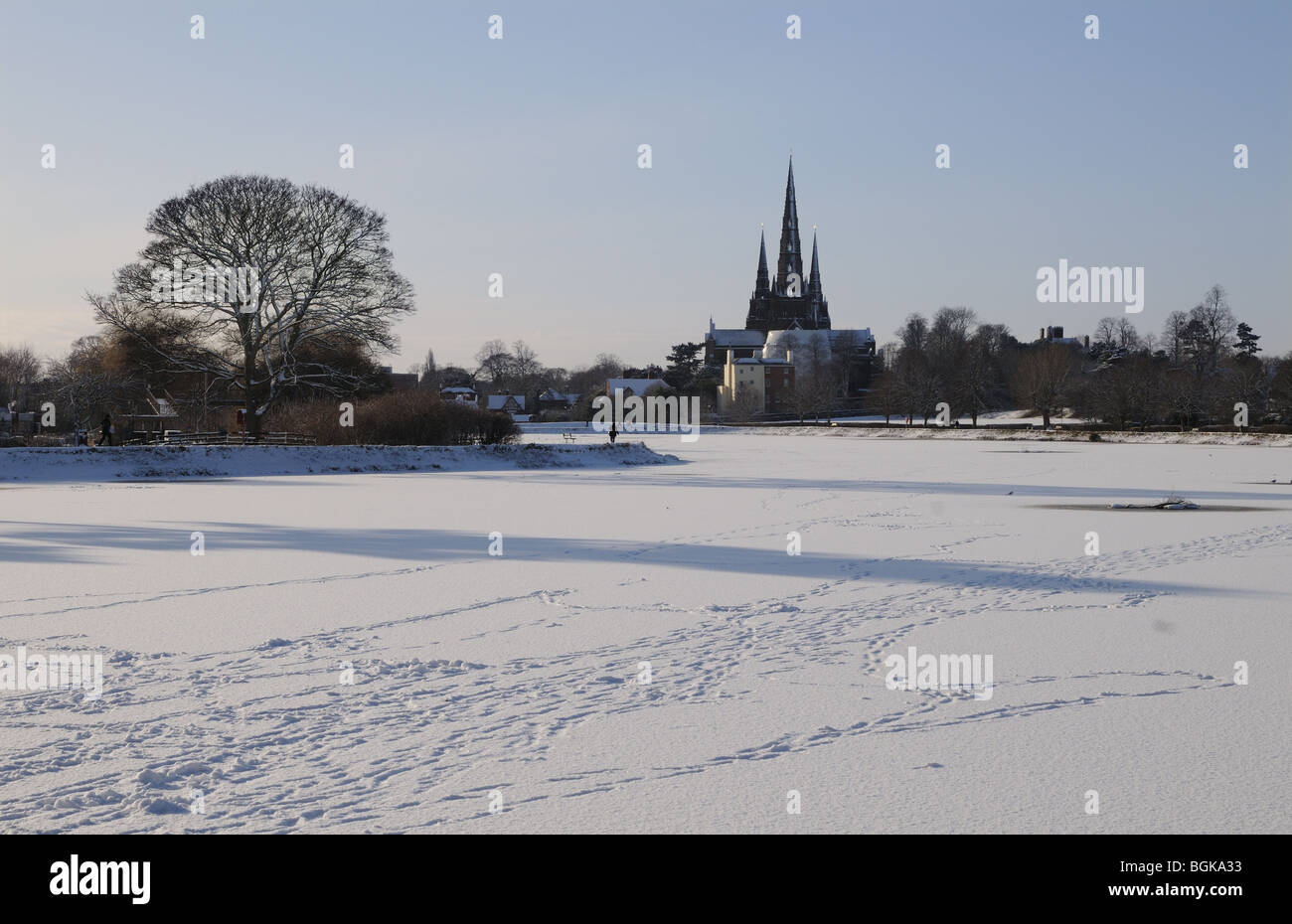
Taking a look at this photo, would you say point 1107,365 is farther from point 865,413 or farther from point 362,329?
point 362,329

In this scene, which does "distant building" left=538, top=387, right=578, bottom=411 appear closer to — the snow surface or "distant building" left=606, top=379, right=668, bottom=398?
"distant building" left=606, top=379, right=668, bottom=398

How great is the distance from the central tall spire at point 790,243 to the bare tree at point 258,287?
5043 inches

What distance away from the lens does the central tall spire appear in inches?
6393

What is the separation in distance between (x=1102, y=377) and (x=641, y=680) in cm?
9556

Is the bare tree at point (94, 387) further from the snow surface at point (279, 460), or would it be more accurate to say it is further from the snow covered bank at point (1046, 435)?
the snow covered bank at point (1046, 435)

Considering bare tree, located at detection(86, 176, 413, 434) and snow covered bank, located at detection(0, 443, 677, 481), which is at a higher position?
bare tree, located at detection(86, 176, 413, 434)

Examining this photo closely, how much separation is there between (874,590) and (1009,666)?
3161mm

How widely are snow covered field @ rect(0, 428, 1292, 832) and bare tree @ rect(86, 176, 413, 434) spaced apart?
24864mm

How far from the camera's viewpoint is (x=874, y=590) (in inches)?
399

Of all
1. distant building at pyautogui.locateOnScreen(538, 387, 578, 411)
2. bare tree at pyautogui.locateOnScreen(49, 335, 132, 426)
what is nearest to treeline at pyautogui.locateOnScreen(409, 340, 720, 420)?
distant building at pyautogui.locateOnScreen(538, 387, 578, 411)
